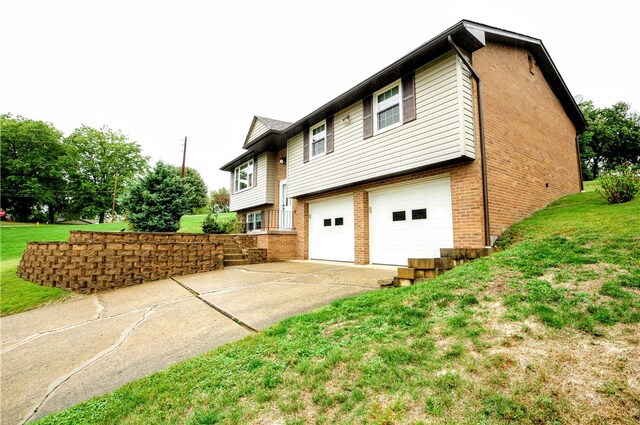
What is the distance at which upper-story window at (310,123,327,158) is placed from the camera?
10.2 m

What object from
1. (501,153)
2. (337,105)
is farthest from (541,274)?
(337,105)

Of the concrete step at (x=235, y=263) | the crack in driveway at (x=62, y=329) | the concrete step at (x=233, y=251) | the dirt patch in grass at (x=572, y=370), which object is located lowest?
the crack in driveway at (x=62, y=329)

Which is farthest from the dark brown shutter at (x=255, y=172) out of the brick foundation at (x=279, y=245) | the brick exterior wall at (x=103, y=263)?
the brick exterior wall at (x=103, y=263)

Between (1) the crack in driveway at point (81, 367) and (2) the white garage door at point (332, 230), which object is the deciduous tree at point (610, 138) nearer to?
(2) the white garage door at point (332, 230)

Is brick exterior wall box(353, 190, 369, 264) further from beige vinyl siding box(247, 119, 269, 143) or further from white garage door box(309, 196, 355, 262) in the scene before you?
beige vinyl siding box(247, 119, 269, 143)

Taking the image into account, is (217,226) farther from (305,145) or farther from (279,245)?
(305,145)

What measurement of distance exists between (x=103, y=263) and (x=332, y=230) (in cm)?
682

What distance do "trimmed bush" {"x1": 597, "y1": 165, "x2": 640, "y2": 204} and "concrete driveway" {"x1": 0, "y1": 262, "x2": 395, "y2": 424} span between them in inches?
229

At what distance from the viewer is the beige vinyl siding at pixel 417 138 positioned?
6195mm

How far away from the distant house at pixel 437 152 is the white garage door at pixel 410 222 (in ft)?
0.09

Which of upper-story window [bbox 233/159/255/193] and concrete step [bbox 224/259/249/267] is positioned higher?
upper-story window [bbox 233/159/255/193]

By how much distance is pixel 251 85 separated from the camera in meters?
19.7

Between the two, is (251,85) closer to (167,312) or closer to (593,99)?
(167,312)

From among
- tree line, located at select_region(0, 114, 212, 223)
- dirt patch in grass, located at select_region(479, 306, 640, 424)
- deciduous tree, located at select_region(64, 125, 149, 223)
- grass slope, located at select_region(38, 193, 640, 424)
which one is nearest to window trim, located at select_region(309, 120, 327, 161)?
grass slope, located at select_region(38, 193, 640, 424)
